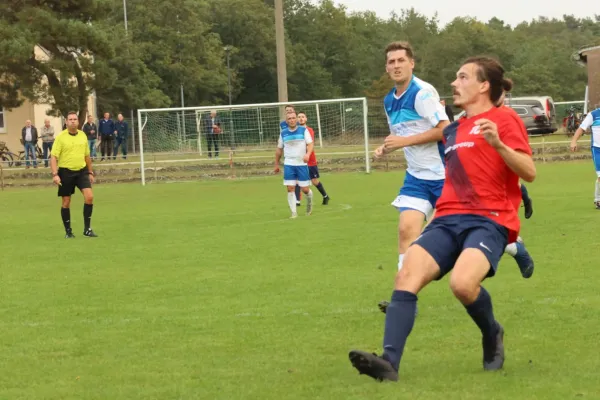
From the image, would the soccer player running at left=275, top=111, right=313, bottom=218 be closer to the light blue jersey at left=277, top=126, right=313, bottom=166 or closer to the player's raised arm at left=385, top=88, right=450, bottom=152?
the light blue jersey at left=277, top=126, right=313, bottom=166

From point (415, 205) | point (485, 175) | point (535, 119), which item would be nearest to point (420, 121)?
point (415, 205)

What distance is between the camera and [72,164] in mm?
17391

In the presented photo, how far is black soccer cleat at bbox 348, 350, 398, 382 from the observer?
19.3ft

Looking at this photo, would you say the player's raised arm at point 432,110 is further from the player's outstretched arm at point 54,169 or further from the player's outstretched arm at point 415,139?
the player's outstretched arm at point 54,169

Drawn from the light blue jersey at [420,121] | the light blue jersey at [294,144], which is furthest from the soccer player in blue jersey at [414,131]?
the light blue jersey at [294,144]

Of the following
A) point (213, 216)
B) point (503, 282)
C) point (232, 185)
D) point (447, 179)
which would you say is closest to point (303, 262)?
point (503, 282)

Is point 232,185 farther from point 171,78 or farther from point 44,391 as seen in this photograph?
point 171,78

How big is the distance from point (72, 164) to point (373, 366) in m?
12.2

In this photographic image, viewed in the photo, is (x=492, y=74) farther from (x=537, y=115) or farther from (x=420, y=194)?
(x=537, y=115)

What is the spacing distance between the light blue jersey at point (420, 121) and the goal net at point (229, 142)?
27.8 metres

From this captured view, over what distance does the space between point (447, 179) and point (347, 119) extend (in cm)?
3202

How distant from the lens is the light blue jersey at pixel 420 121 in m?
8.60

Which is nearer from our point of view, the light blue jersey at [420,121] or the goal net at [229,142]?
the light blue jersey at [420,121]

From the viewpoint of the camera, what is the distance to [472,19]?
404 ft
